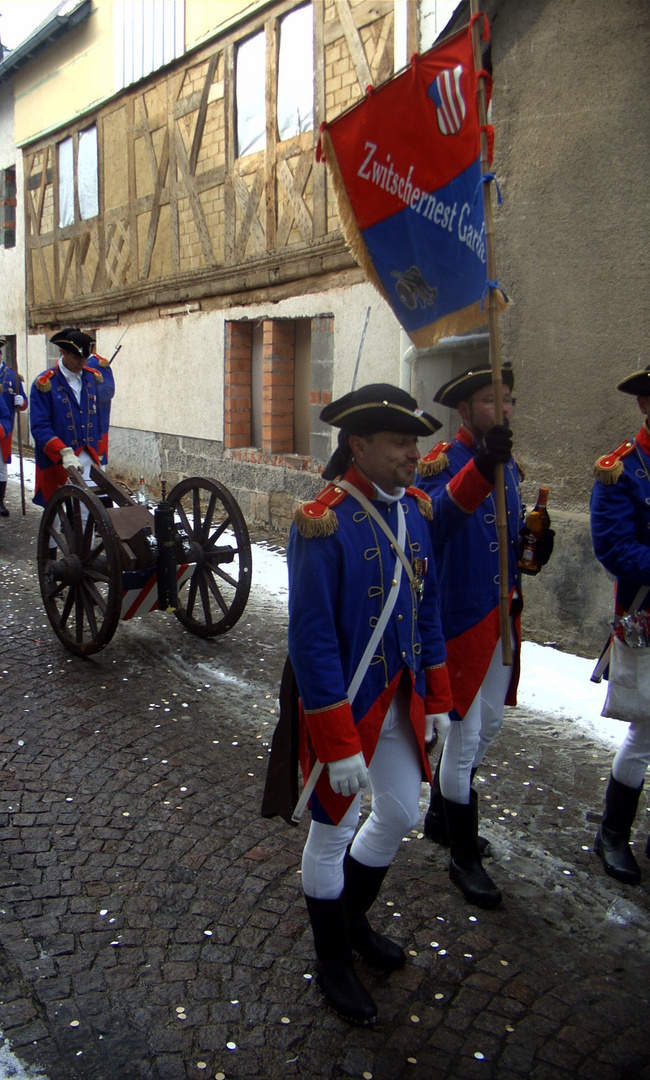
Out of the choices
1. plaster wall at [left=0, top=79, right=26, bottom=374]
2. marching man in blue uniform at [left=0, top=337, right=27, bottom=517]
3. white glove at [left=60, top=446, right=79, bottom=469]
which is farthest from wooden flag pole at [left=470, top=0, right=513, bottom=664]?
plaster wall at [left=0, top=79, right=26, bottom=374]

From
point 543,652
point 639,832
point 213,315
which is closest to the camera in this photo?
point 639,832

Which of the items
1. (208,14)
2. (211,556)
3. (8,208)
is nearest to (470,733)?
(211,556)

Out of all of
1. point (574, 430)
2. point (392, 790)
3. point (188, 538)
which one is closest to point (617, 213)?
point (574, 430)

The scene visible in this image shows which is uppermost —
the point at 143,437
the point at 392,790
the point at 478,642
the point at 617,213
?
the point at 617,213

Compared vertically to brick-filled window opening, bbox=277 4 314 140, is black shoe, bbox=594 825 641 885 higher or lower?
lower

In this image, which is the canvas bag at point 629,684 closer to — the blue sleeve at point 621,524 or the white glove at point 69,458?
the blue sleeve at point 621,524

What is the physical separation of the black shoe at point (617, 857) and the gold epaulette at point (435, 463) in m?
1.59

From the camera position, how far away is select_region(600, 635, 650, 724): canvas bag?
11.4ft

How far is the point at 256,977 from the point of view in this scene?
2.89 metres

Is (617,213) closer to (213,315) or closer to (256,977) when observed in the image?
(256,977)

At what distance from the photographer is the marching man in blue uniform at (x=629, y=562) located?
11.1 feet

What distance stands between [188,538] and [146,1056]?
400 centimetres

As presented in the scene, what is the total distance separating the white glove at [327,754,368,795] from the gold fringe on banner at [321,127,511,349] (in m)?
1.65

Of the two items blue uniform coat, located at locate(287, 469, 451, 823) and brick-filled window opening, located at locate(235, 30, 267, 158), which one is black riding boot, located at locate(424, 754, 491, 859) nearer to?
blue uniform coat, located at locate(287, 469, 451, 823)
